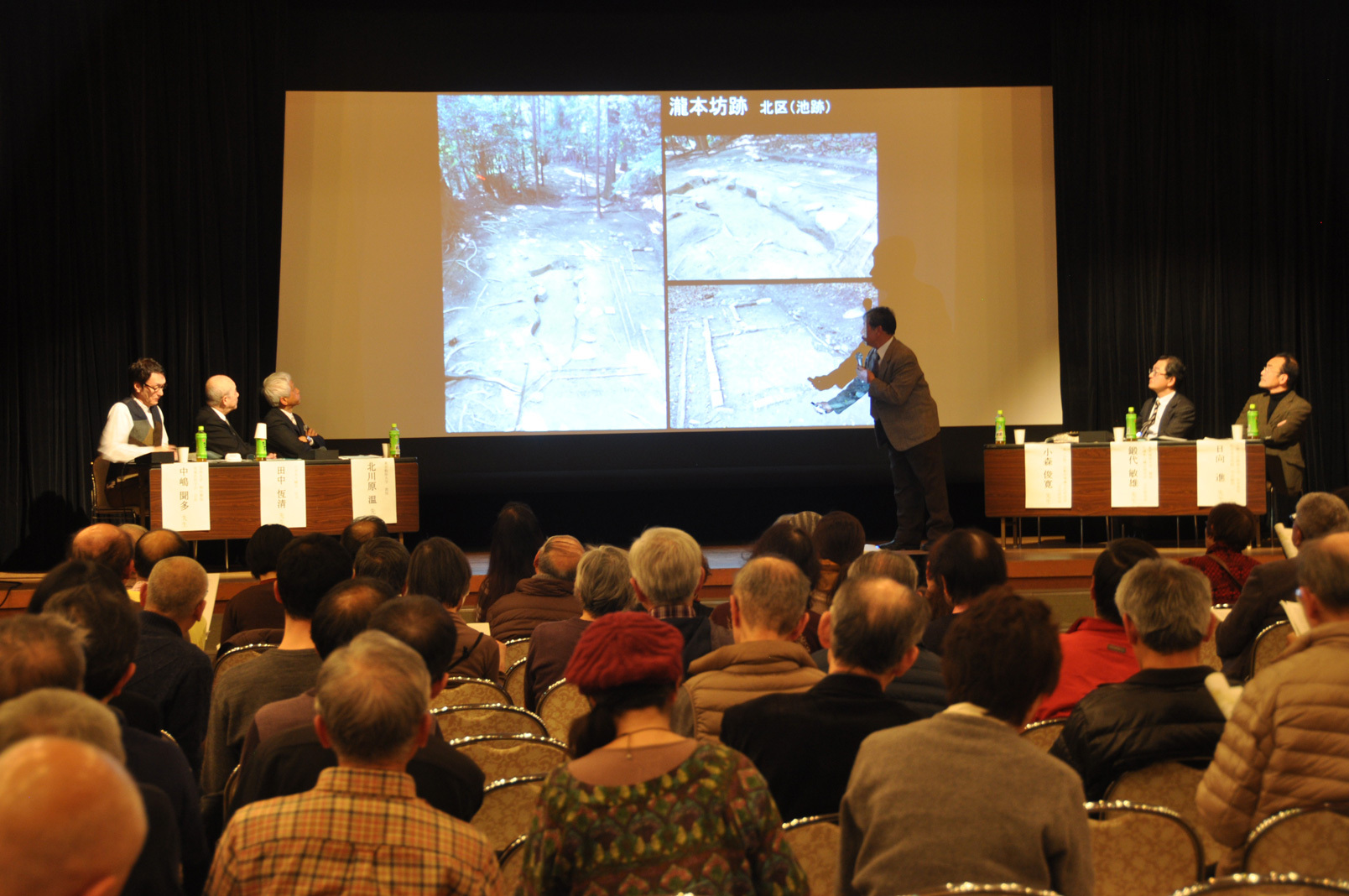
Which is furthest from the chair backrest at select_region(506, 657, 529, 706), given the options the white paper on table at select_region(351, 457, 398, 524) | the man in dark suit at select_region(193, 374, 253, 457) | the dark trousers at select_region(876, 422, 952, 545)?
the man in dark suit at select_region(193, 374, 253, 457)

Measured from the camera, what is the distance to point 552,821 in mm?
Result: 1440

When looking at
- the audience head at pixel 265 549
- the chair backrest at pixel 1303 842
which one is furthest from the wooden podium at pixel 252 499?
the chair backrest at pixel 1303 842

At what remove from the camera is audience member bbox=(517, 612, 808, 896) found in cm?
143

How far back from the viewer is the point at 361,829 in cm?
137

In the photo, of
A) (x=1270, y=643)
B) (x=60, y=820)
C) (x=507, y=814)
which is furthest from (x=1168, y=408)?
(x=60, y=820)

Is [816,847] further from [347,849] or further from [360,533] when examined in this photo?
[360,533]

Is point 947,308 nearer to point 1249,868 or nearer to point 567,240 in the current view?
point 567,240

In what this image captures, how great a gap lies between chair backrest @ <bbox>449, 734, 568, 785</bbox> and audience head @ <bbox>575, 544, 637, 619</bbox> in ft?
2.94

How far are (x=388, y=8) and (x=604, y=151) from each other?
5.52ft

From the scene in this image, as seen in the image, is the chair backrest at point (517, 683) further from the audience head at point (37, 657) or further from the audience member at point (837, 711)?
the audience head at point (37, 657)

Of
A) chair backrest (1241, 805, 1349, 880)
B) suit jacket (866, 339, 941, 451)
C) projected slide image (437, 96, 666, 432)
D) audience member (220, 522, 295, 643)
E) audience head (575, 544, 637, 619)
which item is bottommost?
chair backrest (1241, 805, 1349, 880)

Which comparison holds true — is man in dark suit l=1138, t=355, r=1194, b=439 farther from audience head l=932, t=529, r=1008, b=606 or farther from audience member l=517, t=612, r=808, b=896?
audience member l=517, t=612, r=808, b=896

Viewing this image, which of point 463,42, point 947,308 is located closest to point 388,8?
point 463,42

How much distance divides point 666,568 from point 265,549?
1606 mm
